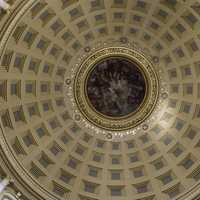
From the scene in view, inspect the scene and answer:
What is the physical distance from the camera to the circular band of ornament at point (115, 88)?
36.6 m

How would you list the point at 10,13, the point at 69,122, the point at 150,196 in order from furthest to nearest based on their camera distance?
the point at 69,122 → the point at 150,196 → the point at 10,13

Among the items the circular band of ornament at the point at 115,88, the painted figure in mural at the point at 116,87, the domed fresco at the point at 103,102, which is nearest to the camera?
the domed fresco at the point at 103,102

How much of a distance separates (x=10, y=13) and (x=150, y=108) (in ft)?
53.2

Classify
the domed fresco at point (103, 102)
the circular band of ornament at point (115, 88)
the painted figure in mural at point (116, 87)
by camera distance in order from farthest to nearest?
1. the painted figure in mural at point (116, 87)
2. the circular band of ornament at point (115, 88)
3. the domed fresco at point (103, 102)

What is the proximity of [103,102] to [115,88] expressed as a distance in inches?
72.9

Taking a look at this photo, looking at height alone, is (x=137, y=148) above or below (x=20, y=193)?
above

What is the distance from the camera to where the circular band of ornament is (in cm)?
3659

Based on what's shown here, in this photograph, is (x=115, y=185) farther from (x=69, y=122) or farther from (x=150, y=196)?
(x=69, y=122)

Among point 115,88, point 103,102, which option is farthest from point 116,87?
point 103,102

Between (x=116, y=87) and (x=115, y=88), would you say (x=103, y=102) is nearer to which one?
(x=115, y=88)

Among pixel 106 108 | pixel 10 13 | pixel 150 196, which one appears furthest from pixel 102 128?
pixel 10 13

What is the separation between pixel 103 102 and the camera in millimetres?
37906

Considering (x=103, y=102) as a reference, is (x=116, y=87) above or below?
above

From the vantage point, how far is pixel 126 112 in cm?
3759
